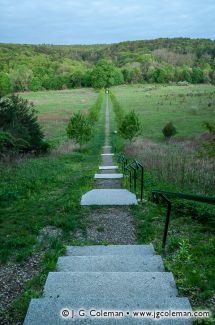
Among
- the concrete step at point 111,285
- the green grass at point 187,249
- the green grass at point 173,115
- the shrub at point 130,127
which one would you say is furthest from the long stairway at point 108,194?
the green grass at point 173,115

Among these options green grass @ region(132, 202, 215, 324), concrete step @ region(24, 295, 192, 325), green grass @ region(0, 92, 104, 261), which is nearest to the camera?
concrete step @ region(24, 295, 192, 325)

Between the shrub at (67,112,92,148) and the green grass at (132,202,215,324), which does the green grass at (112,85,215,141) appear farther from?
the green grass at (132,202,215,324)

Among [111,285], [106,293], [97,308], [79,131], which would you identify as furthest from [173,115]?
[97,308]

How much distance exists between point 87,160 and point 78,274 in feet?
63.8

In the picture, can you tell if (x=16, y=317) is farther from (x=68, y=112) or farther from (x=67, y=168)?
(x=68, y=112)

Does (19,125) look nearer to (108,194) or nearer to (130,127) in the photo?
(108,194)

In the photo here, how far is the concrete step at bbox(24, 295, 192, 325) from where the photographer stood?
371 cm

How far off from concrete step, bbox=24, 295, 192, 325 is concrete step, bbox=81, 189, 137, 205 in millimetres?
6654

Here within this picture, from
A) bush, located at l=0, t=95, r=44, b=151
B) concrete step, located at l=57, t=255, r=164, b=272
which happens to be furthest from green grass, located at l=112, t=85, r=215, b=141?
concrete step, located at l=57, t=255, r=164, b=272

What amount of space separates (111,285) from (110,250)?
2.25m

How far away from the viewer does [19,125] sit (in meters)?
20.8

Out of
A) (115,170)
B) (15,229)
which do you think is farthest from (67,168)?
(15,229)

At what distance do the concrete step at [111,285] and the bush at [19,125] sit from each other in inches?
569

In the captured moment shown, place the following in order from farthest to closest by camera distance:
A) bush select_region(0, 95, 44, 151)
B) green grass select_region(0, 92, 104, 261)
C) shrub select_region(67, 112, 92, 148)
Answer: shrub select_region(67, 112, 92, 148), bush select_region(0, 95, 44, 151), green grass select_region(0, 92, 104, 261)
